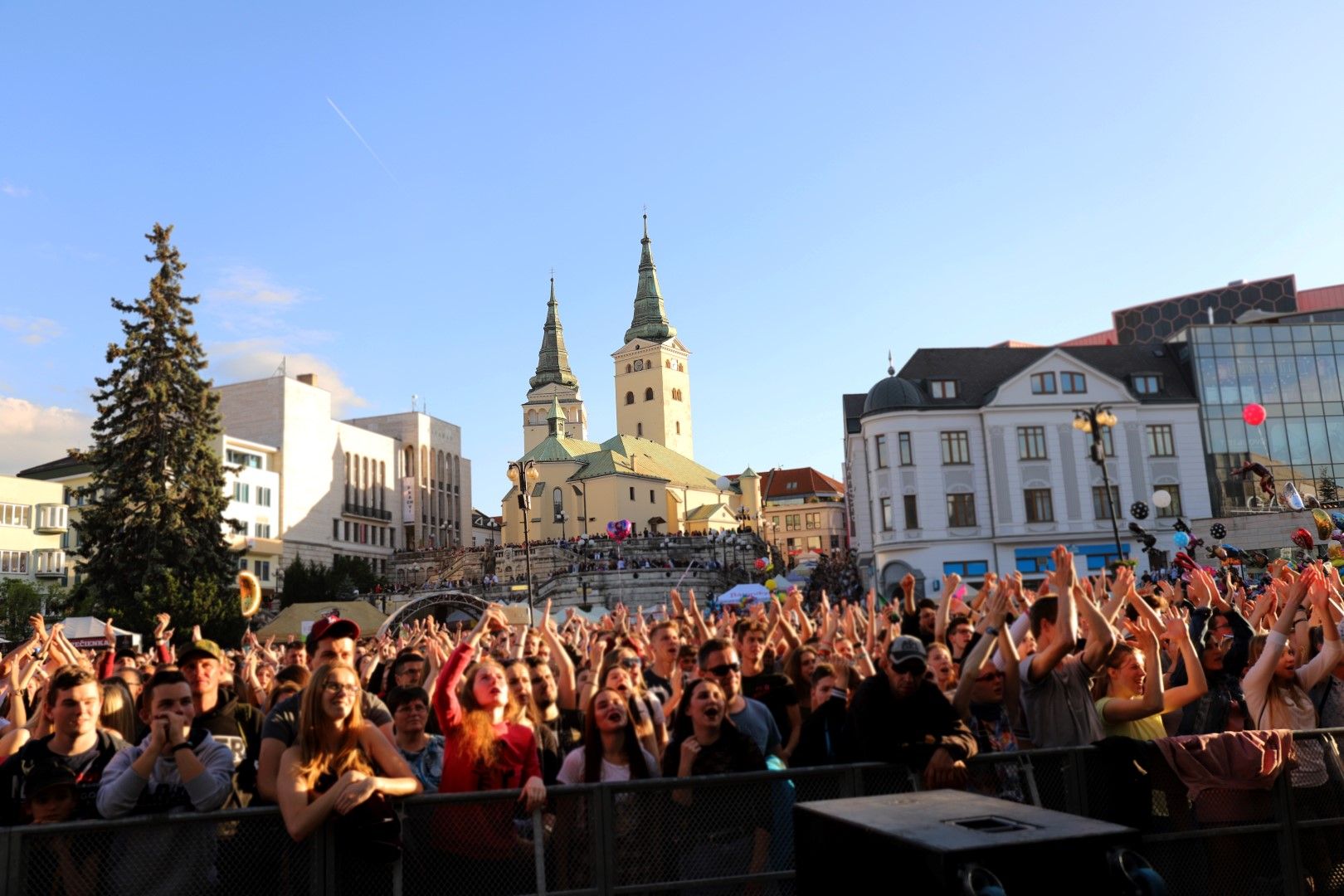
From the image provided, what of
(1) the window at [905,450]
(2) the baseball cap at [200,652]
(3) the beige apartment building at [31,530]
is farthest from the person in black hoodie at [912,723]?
(3) the beige apartment building at [31,530]

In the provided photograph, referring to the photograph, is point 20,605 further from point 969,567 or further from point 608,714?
point 608,714

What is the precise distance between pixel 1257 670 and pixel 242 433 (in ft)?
278

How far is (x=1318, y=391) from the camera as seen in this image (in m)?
49.3

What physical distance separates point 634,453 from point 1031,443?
59838 millimetres

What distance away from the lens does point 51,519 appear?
7181 centimetres

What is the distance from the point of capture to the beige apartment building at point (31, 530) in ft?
227

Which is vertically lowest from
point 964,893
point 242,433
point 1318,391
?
point 964,893

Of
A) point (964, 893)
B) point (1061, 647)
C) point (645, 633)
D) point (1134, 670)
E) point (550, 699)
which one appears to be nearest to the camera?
point (964, 893)

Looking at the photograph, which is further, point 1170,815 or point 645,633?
point 645,633

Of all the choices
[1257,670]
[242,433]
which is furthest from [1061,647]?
[242,433]

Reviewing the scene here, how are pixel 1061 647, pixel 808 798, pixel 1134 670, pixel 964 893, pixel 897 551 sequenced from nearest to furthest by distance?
pixel 964 893 → pixel 808 798 → pixel 1061 647 → pixel 1134 670 → pixel 897 551

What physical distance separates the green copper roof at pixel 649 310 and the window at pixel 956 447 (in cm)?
8284

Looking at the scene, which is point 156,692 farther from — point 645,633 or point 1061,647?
point 645,633

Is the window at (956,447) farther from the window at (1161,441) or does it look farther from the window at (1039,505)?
the window at (1161,441)
